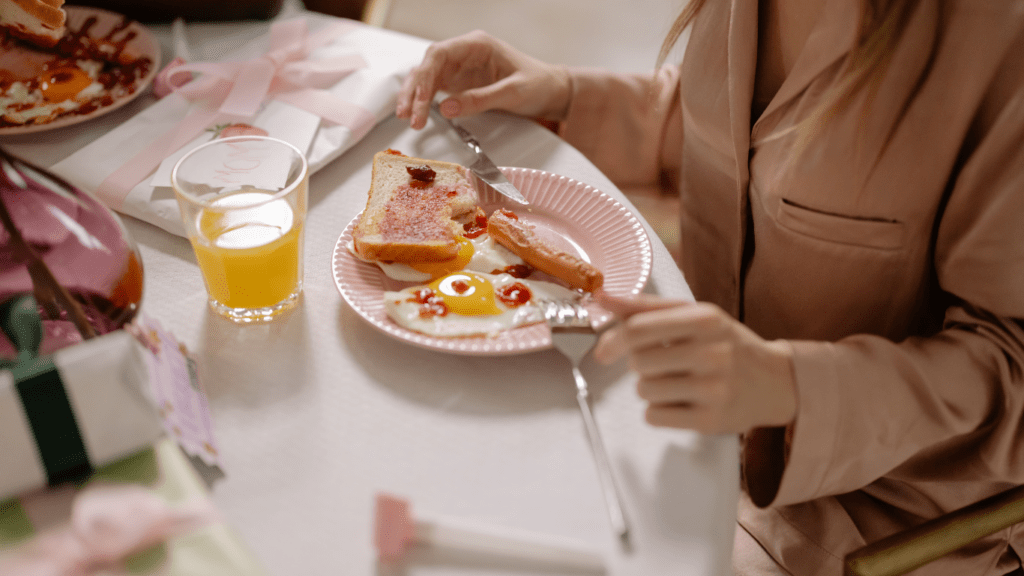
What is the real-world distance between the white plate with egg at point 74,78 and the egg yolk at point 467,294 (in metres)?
0.77

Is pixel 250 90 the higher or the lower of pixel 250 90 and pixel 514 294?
the higher

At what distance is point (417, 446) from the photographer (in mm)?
762

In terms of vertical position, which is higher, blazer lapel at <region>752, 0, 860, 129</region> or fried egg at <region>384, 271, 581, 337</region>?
blazer lapel at <region>752, 0, 860, 129</region>

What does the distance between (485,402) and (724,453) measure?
27 centimetres

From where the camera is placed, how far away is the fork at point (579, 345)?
0.73 meters

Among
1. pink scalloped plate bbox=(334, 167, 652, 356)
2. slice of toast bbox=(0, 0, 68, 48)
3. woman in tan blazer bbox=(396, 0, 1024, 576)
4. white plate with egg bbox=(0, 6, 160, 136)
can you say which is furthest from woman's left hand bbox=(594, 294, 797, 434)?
white plate with egg bbox=(0, 6, 160, 136)

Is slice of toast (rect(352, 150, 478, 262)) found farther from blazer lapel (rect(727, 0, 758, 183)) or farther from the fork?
blazer lapel (rect(727, 0, 758, 183))

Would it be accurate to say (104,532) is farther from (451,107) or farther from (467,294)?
(451,107)

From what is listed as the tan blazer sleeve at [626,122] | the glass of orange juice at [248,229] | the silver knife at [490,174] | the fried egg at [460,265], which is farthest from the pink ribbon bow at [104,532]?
the tan blazer sleeve at [626,122]

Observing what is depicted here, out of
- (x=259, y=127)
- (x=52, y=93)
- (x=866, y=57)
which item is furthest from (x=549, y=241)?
(x=52, y=93)

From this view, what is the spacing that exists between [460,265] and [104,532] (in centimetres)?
51

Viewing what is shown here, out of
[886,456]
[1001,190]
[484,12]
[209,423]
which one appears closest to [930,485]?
[886,456]

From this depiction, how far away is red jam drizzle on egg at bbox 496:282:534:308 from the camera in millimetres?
A: 902

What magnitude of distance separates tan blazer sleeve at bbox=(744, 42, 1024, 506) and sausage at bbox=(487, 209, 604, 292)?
26 centimetres
